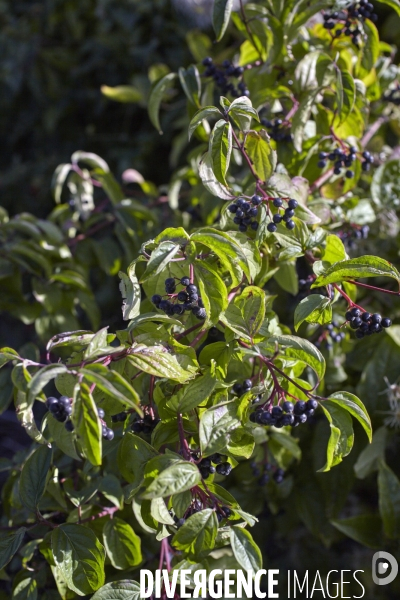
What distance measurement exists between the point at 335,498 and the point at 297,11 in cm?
104

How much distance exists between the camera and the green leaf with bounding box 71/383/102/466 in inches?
27.5

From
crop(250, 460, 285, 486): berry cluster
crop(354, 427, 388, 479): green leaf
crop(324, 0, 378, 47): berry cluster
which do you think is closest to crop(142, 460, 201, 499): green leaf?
crop(250, 460, 285, 486): berry cluster

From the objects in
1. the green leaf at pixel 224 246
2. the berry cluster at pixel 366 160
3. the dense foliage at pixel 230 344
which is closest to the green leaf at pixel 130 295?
the dense foliage at pixel 230 344

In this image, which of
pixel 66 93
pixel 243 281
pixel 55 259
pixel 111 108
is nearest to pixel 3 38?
pixel 66 93

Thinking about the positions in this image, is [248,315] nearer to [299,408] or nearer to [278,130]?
[299,408]

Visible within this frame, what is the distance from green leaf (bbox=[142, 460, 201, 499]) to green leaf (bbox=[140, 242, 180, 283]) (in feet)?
0.80

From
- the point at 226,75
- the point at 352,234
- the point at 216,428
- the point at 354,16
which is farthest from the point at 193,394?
the point at 354,16

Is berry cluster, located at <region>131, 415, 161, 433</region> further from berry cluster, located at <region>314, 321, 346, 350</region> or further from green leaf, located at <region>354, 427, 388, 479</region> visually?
green leaf, located at <region>354, 427, 388, 479</region>

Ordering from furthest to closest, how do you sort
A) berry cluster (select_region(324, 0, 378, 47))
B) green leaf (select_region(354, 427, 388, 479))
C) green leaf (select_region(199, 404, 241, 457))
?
green leaf (select_region(354, 427, 388, 479)) → berry cluster (select_region(324, 0, 378, 47)) → green leaf (select_region(199, 404, 241, 457))

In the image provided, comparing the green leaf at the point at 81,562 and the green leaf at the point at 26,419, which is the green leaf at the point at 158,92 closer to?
the green leaf at the point at 26,419

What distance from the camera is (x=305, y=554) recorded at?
1503 mm

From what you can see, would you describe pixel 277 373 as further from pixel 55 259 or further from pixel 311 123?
pixel 55 259

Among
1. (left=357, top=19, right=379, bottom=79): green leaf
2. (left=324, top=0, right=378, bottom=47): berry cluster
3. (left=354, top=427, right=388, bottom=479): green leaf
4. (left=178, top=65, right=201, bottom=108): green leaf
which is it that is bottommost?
(left=354, top=427, right=388, bottom=479): green leaf

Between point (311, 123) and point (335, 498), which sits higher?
point (311, 123)
